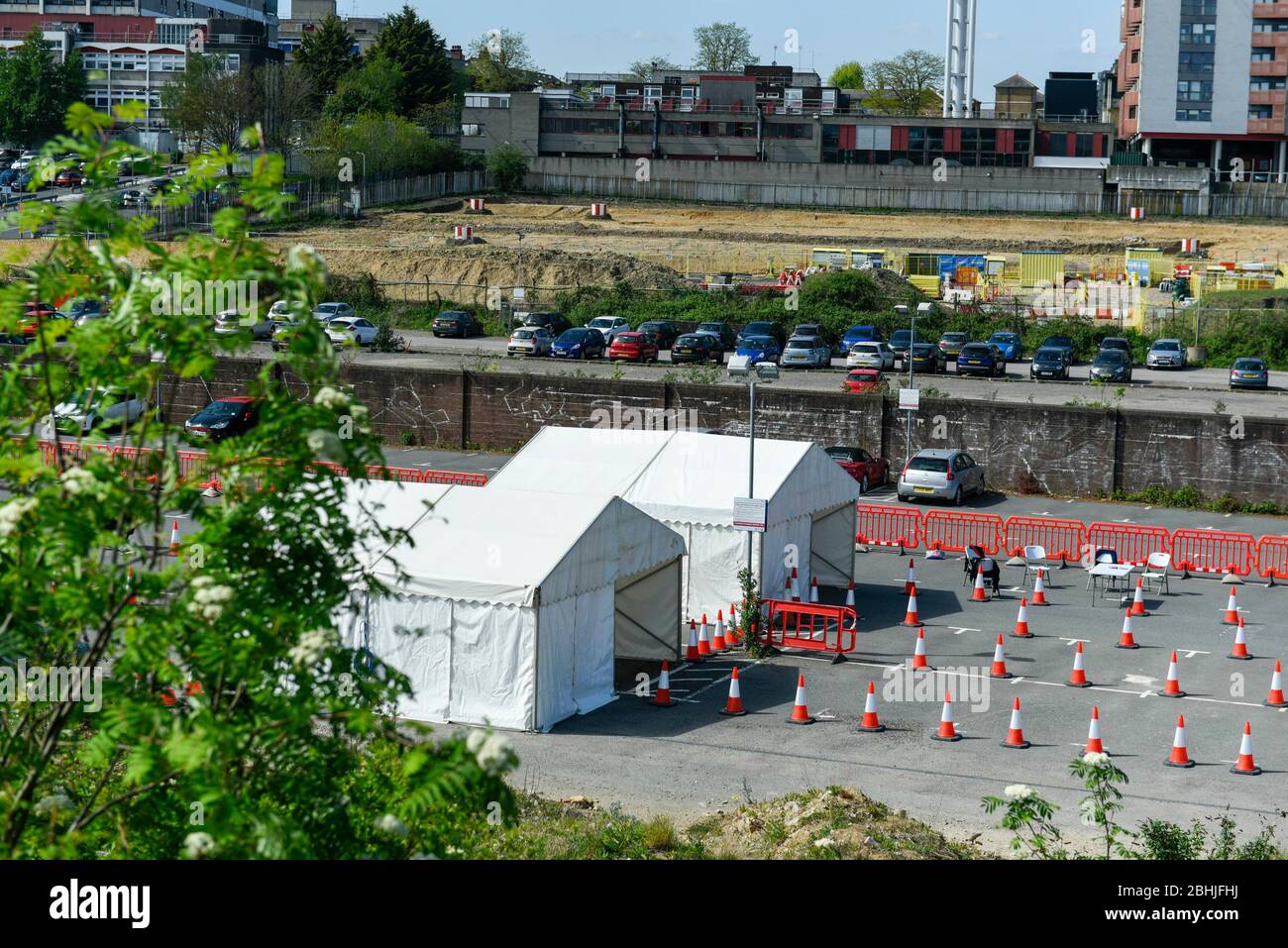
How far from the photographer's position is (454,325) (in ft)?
211

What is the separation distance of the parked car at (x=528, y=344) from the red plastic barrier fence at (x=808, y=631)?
35257 mm

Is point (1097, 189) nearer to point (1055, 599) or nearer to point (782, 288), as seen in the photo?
point (782, 288)

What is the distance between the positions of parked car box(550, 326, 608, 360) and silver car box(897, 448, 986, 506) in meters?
24.0

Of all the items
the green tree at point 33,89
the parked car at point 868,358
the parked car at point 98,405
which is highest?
the green tree at point 33,89

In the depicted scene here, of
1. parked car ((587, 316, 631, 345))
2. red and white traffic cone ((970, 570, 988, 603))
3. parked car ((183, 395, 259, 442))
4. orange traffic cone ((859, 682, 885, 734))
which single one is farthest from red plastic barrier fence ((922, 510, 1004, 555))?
parked car ((587, 316, 631, 345))

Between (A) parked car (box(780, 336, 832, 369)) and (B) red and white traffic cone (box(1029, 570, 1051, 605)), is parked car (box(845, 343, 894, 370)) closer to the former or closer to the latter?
(A) parked car (box(780, 336, 832, 369))

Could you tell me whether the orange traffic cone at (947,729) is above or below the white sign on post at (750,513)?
below

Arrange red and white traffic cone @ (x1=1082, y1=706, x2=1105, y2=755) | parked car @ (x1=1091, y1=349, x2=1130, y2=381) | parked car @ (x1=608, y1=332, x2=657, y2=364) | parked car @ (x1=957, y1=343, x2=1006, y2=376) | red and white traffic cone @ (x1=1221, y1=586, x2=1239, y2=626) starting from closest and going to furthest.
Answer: red and white traffic cone @ (x1=1082, y1=706, x2=1105, y2=755) < red and white traffic cone @ (x1=1221, y1=586, x2=1239, y2=626) < parked car @ (x1=1091, y1=349, x2=1130, y2=381) < parked car @ (x1=957, y1=343, x2=1006, y2=376) < parked car @ (x1=608, y1=332, x2=657, y2=364)

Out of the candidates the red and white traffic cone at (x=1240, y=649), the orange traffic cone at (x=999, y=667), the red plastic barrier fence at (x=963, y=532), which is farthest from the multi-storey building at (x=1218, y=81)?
the orange traffic cone at (x=999, y=667)

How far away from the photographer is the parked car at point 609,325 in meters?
61.4

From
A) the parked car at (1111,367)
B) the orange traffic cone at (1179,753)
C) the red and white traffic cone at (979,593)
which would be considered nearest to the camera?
the orange traffic cone at (1179,753)

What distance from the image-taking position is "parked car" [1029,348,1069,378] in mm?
54656

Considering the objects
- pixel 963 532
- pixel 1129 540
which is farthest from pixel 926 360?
pixel 1129 540

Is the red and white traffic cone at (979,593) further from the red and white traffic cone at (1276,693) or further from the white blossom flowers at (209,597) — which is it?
the white blossom flowers at (209,597)
